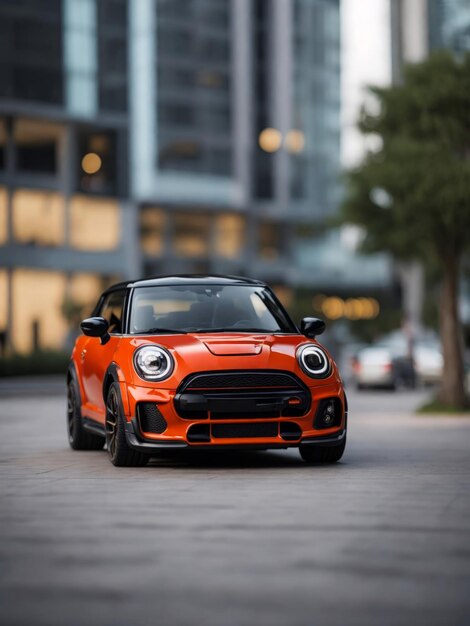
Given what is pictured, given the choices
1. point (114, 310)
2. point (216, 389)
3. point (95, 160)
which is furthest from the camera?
point (95, 160)

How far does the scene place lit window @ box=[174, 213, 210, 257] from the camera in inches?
3342

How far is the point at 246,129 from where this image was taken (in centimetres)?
8744

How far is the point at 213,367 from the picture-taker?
36.4 ft

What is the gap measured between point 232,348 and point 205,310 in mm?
1254

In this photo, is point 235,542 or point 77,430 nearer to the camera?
point 235,542

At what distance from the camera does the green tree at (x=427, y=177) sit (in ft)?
80.7

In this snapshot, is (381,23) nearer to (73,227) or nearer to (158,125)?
(158,125)

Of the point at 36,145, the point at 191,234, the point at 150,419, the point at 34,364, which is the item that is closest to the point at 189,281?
the point at 150,419

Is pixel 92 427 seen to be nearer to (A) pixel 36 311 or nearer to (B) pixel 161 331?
(B) pixel 161 331

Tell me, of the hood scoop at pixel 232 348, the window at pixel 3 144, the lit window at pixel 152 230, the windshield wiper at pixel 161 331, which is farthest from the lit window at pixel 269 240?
the hood scoop at pixel 232 348

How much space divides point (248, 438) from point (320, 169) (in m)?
91.2

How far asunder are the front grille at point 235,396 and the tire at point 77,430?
9.69 feet

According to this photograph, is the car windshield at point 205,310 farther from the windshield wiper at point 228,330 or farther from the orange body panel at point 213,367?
the orange body panel at point 213,367

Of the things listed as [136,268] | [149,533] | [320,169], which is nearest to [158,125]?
[136,268]
